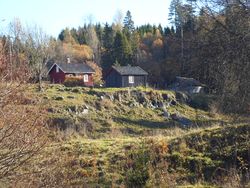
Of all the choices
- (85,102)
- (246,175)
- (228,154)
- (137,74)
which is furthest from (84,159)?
(137,74)

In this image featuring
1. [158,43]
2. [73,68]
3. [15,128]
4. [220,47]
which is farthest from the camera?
[158,43]

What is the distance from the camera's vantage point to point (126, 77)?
178 ft

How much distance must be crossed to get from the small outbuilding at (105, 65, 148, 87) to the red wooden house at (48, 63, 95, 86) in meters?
2.69

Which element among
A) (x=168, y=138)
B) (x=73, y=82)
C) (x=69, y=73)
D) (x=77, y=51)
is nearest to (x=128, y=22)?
(x=77, y=51)

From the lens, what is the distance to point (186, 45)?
9.55 metres

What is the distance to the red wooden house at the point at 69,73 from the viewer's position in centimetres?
5494

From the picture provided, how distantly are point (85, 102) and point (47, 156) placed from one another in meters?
25.0

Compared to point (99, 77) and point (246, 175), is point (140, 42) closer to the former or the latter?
point (99, 77)

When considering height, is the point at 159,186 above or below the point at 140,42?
below

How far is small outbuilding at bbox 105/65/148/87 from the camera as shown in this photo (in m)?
54.1

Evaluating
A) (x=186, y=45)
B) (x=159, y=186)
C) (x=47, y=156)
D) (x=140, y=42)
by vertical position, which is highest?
(x=140, y=42)

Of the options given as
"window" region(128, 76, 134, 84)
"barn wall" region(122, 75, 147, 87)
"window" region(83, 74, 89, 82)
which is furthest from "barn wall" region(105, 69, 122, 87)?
"window" region(83, 74, 89, 82)

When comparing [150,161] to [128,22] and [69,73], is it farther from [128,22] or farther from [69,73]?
[128,22]

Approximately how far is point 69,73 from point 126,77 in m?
7.02
